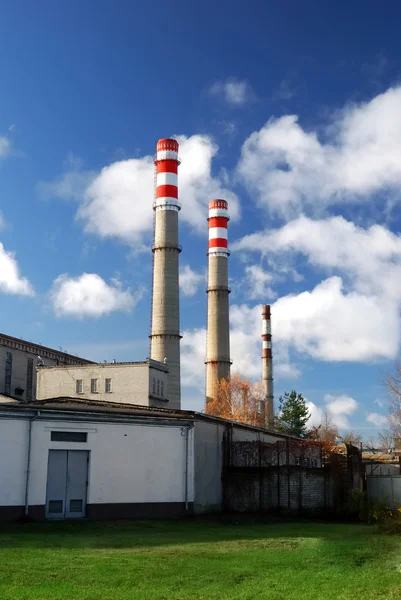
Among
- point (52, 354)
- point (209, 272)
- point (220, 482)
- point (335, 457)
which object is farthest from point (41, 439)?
point (209, 272)

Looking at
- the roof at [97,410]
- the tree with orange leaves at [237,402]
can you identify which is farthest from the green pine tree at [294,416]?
the roof at [97,410]

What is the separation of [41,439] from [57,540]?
6.23m

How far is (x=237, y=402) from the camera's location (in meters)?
71.4

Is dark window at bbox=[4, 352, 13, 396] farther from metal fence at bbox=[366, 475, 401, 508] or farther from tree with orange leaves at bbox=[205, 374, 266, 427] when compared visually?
metal fence at bbox=[366, 475, 401, 508]

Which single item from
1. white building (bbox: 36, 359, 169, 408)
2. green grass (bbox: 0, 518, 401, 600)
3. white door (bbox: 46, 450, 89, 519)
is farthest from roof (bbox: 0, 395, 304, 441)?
white building (bbox: 36, 359, 169, 408)

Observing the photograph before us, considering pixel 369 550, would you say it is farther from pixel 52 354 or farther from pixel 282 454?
pixel 52 354

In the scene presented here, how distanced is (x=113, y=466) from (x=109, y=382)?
30.0 m

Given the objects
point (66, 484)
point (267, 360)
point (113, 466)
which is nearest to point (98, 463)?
point (113, 466)

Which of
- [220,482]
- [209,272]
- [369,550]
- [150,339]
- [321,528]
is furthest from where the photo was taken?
[209,272]

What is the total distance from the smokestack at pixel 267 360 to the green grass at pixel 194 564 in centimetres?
6150

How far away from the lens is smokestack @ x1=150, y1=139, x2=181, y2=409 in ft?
202

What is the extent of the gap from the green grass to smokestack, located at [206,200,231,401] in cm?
5071

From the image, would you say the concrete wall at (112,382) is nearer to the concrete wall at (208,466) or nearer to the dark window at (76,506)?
the concrete wall at (208,466)

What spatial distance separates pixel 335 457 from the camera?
31281 millimetres
